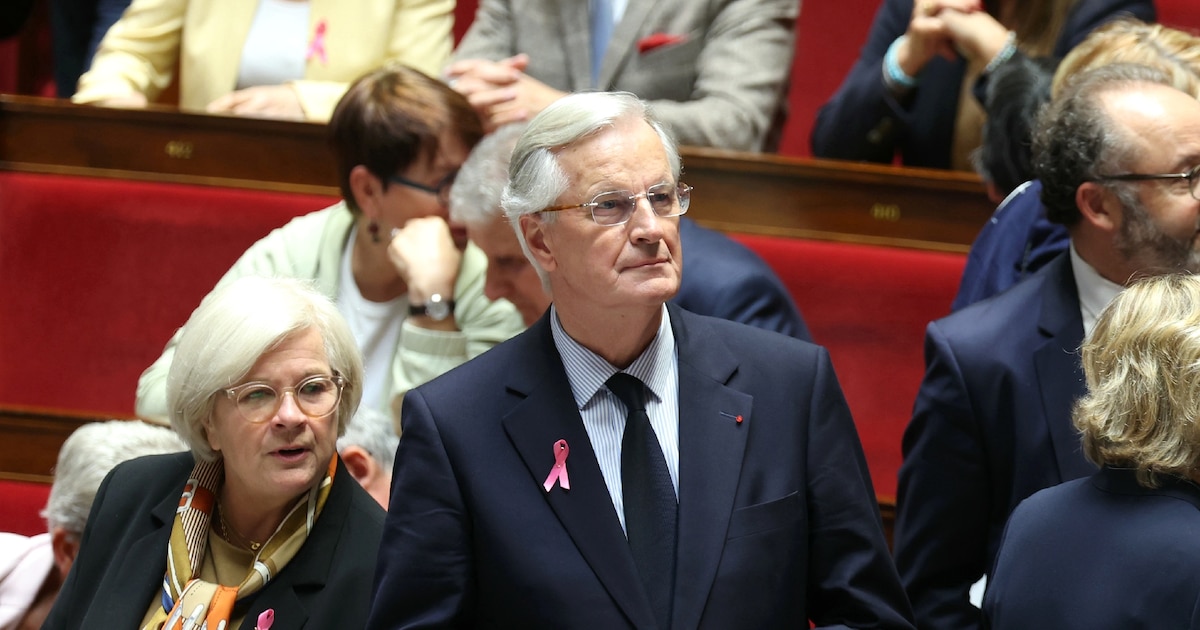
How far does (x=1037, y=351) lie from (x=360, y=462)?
795mm

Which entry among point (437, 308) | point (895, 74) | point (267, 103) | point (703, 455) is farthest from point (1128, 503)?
point (267, 103)

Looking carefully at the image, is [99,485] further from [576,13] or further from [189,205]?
[576,13]

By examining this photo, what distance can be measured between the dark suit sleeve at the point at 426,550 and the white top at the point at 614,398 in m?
0.13

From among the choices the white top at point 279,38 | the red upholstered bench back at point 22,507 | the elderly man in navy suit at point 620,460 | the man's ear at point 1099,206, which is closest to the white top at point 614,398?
the elderly man in navy suit at point 620,460

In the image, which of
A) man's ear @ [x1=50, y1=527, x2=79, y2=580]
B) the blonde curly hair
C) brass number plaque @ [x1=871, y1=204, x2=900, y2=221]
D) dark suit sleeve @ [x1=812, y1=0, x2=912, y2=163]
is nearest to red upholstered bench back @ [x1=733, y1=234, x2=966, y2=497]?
brass number plaque @ [x1=871, y1=204, x2=900, y2=221]

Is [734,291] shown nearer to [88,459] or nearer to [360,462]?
[360,462]

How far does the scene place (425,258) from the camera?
6.73 ft

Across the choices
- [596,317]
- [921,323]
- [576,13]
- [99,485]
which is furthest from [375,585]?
Result: [576,13]

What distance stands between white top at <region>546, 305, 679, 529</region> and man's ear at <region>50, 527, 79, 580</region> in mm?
768

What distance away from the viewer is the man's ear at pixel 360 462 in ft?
5.85

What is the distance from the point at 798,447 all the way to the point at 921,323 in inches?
47.1

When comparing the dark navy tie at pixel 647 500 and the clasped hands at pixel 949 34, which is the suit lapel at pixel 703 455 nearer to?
the dark navy tie at pixel 647 500

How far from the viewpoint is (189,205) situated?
102 inches

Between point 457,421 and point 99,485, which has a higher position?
point 457,421
